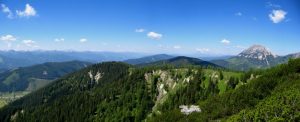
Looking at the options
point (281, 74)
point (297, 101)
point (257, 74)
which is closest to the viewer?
point (297, 101)

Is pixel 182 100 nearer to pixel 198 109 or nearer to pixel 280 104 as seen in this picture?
pixel 198 109

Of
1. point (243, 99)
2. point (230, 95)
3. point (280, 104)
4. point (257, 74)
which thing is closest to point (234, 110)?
point (243, 99)

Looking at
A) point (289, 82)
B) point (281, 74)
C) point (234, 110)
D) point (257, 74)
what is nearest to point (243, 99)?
point (234, 110)

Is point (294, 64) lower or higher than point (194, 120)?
higher

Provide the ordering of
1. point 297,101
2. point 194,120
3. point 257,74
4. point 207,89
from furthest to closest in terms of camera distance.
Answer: point 207,89 < point 257,74 < point 194,120 < point 297,101

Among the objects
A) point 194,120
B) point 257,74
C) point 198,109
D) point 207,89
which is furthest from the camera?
point 207,89

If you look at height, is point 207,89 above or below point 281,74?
below

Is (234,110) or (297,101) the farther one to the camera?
(234,110)

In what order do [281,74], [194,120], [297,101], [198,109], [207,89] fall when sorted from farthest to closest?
[207,89], [281,74], [198,109], [194,120], [297,101]

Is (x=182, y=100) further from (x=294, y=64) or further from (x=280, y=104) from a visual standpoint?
(x=280, y=104)
